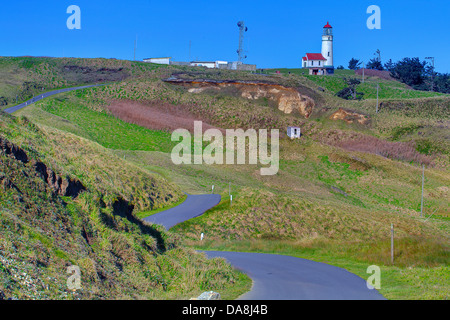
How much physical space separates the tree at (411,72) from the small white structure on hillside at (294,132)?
7099cm

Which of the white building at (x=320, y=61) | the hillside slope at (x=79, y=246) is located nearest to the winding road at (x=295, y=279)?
the hillside slope at (x=79, y=246)

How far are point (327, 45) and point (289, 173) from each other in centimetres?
7854

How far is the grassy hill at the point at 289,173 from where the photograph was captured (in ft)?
79.9

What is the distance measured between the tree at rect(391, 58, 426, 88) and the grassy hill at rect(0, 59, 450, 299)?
2003 centimetres

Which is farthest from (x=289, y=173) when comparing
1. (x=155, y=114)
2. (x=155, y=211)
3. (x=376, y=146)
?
(x=155, y=211)

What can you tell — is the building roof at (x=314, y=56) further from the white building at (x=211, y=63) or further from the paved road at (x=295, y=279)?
the paved road at (x=295, y=279)

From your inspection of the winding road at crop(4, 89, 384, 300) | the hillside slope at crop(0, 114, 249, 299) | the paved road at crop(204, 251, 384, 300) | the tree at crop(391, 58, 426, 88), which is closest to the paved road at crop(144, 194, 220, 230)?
the winding road at crop(4, 89, 384, 300)

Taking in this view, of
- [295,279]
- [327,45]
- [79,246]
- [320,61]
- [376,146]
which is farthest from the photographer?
[320,61]

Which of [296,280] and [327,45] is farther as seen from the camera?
[327,45]

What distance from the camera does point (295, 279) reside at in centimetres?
1986

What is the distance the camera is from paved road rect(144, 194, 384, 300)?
1606 cm

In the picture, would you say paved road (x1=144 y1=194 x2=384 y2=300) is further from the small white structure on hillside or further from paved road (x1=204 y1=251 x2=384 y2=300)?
the small white structure on hillside

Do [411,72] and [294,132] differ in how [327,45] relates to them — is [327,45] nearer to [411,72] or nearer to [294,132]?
[411,72]

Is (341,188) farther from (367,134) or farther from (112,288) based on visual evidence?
(112,288)
